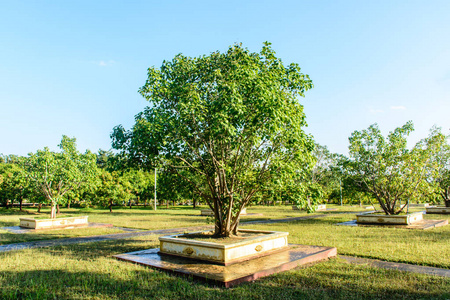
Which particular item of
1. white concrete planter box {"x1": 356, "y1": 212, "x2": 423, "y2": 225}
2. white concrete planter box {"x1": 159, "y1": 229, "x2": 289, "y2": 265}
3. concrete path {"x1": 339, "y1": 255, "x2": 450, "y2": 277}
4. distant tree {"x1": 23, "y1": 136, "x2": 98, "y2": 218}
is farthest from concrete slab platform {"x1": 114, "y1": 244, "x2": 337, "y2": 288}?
distant tree {"x1": 23, "y1": 136, "x2": 98, "y2": 218}

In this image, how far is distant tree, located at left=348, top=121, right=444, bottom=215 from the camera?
19641 mm

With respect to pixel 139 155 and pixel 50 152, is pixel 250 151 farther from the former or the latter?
pixel 50 152

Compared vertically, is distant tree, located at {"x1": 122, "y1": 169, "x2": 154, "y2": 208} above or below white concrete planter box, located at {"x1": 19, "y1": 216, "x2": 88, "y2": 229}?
above

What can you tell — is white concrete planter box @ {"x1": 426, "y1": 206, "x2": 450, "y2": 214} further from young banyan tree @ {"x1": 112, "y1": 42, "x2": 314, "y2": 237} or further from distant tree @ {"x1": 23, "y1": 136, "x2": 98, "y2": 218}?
distant tree @ {"x1": 23, "y1": 136, "x2": 98, "y2": 218}

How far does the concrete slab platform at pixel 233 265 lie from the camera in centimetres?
738

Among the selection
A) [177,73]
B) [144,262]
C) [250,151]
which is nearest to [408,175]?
[250,151]

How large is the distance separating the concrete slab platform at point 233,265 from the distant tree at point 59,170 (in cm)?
1396

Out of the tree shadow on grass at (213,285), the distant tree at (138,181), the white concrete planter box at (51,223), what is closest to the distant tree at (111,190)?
the distant tree at (138,181)

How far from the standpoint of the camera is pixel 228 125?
835 cm

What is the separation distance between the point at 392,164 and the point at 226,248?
15.7 metres

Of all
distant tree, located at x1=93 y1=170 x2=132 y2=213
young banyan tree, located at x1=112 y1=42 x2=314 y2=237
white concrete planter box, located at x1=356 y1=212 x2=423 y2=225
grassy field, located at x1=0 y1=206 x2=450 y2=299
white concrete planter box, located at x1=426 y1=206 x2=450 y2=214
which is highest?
young banyan tree, located at x1=112 y1=42 x2=314 y2=237

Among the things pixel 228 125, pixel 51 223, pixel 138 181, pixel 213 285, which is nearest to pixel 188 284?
pixel 213 285

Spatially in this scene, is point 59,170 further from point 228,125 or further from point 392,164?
point 392,164

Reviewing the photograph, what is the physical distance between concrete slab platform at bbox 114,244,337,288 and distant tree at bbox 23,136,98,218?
14.0 metres
